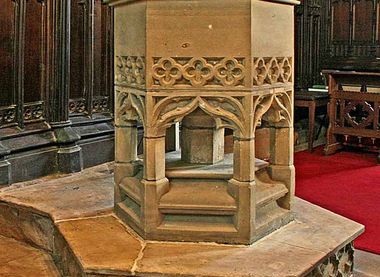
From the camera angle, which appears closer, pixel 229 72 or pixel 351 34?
pixel 229 72

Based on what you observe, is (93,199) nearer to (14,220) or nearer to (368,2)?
(14,220)

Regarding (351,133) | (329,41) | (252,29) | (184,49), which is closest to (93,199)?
(184,49)

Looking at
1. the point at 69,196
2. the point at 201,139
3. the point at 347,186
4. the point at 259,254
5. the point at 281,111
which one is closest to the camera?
the point at 259,254

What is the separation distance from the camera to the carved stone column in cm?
216

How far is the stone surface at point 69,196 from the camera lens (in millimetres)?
2658

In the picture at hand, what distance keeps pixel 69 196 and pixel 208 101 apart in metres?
1.07

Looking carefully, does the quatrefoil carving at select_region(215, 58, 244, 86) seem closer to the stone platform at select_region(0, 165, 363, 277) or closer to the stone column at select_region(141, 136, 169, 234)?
the stone column at select_region(141, 136, 169, 234)

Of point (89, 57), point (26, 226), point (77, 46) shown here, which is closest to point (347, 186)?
point (89, 57)

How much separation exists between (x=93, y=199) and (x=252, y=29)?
1.20 m

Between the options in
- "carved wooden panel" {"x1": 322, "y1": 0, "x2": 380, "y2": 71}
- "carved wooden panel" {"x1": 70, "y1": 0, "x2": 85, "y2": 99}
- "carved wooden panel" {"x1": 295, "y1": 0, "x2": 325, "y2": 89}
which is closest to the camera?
"carved wooden panel" {"x1": 70, "y1": 0, "x2": 85, "y2": 99}

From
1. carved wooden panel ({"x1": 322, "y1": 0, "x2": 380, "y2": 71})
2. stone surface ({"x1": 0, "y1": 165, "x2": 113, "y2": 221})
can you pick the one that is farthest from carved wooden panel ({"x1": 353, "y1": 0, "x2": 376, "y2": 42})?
stone surface ({"x1": 0, "y1": 165, "x2": 113, "y2": 221})

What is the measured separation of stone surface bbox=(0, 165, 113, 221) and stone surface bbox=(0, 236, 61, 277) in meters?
0.20

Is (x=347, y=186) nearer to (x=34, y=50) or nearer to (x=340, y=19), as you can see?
(x=34, y=50)

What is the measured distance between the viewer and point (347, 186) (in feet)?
13.9
